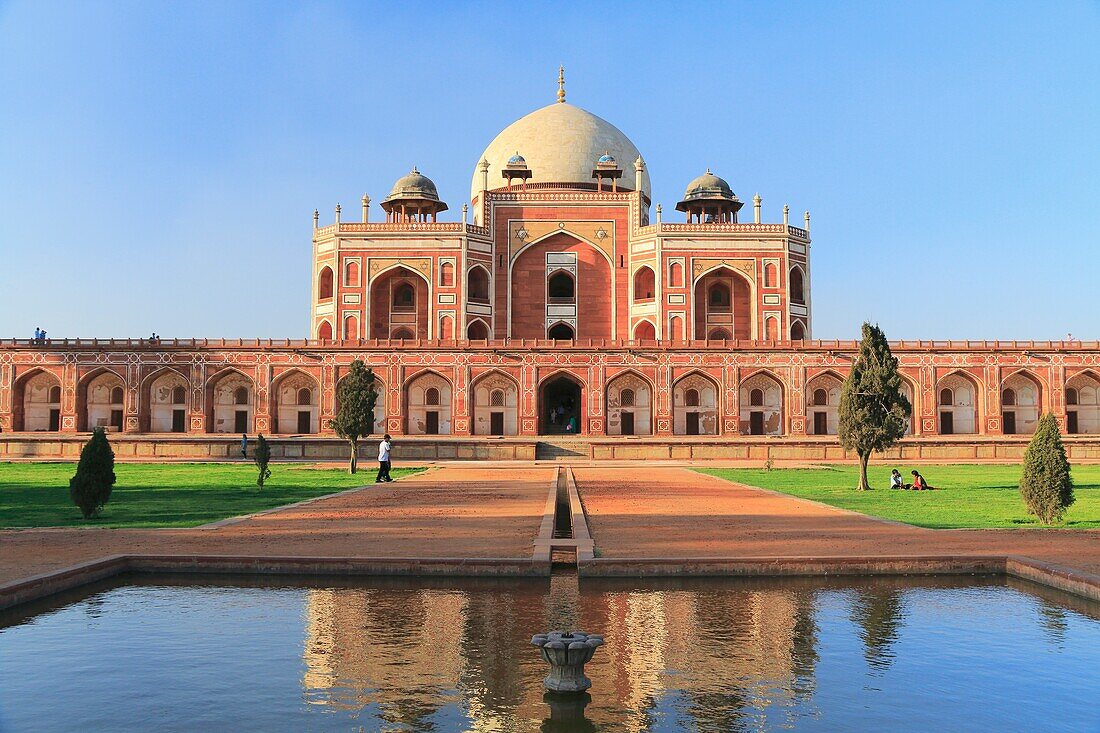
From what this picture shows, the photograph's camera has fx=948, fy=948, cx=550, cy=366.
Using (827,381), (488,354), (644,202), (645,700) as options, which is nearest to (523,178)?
(644,202)

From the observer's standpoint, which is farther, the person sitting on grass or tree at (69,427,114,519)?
the person sitting on grass

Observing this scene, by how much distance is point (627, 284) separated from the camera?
35.4 meters

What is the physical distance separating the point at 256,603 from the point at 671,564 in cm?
285

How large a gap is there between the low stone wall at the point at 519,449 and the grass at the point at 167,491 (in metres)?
2.71

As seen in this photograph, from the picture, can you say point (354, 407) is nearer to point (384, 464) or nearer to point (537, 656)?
point (384, 464)

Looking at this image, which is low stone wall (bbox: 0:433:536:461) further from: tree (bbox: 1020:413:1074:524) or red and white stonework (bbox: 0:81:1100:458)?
tree (bbox: 1020:413:1074:524)

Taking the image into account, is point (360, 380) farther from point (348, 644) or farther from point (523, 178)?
point (523, 178)

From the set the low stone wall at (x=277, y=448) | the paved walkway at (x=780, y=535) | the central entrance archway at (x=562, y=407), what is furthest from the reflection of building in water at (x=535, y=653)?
the central entrance archway at (x=562, y=407)

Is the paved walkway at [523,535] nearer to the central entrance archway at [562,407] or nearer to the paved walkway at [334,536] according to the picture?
the paved walkway at [334,536]

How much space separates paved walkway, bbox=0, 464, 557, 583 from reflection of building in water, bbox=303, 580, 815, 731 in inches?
49.1

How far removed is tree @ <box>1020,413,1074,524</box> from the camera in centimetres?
968

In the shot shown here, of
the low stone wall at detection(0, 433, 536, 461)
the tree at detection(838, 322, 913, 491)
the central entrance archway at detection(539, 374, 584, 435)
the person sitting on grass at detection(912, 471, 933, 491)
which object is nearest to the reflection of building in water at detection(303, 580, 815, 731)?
the person sitting on grass at detection(912, 471, 933, 491)

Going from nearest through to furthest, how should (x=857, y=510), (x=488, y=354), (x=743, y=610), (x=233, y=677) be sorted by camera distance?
Answer: (x=233, y=677) → (x=743, y=610) → (x=857, y=510) → (x=488, y=354)

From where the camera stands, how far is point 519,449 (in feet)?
80.9
